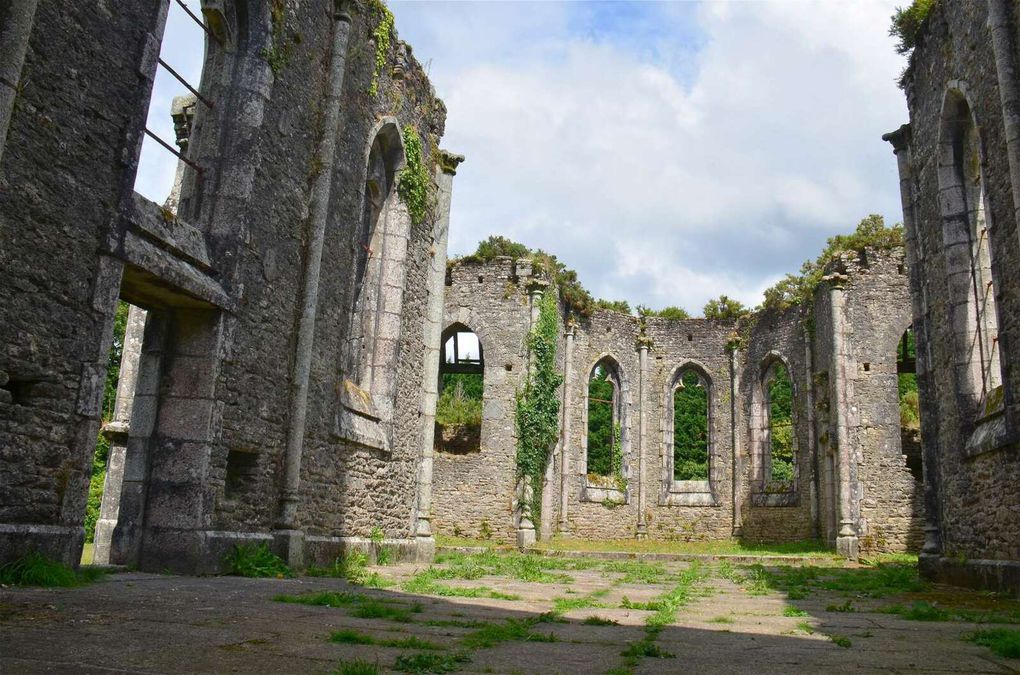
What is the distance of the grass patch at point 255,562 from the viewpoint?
7762mm

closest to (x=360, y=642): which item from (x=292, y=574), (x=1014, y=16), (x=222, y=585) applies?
(x=222, y=585)

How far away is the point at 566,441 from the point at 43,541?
57.3 feet

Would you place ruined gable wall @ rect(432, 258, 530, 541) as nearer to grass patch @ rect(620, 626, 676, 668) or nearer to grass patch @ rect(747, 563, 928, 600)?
grass patch @ rect(747, 563, 928, 600)

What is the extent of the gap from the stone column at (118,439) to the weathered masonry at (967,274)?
32.3 feet

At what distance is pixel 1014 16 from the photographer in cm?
875

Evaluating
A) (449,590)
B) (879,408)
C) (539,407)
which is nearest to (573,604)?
(449,590)

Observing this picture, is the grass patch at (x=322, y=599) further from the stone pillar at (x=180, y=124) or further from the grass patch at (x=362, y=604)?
the stone pillar at (x=180, y=124)

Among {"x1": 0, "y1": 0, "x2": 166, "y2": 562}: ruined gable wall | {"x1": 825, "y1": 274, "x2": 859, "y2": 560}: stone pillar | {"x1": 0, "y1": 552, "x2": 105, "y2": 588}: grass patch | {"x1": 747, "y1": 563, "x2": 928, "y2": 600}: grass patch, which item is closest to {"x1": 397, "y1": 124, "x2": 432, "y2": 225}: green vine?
{"x1": 0, "y1": 0, "x2": 166, "y2": 562}: ruined gable wall

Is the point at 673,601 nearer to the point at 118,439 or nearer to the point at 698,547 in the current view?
the point at 118,439

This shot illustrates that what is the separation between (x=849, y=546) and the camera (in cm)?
1836

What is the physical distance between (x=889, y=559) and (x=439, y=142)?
1227cm

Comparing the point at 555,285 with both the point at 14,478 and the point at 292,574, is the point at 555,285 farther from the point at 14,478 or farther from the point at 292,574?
the point at 14,478

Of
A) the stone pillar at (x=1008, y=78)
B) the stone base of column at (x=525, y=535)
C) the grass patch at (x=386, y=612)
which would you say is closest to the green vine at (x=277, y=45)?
the grass patch at (x=386, y=612)

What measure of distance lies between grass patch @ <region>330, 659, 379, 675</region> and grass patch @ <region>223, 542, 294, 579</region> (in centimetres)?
530
